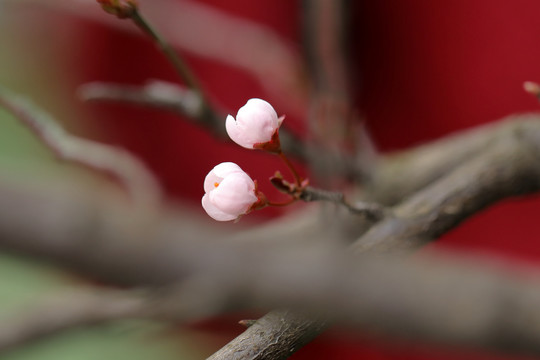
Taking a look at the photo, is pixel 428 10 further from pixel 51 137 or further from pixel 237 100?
pixel 51 137

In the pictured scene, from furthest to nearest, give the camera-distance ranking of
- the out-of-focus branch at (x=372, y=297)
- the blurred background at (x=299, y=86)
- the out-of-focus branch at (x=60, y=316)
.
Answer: the blurred background at (x=299, y=86), the out-of-focus branch at (x=60, y=316), the out-of-focus branch at (x=372, y=297)

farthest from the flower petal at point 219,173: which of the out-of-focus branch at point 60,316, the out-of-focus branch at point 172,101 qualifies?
the out-of-focus branch at point 60,316

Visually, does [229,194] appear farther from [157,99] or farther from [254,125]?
[157,99]

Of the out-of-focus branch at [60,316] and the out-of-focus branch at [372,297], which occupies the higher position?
the out-of-focus branch at [60,316]

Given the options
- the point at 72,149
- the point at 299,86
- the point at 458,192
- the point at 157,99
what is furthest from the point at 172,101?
the point at 299,86

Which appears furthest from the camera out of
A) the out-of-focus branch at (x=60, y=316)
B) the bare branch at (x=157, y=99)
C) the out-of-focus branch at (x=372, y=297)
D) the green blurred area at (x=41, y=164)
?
the green blurred area at (x=41, y=164)

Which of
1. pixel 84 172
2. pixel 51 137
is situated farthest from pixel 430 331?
pixel 84 172

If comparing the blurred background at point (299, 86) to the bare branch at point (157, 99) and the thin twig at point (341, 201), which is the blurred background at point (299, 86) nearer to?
the bare branch at point (157, 99)
